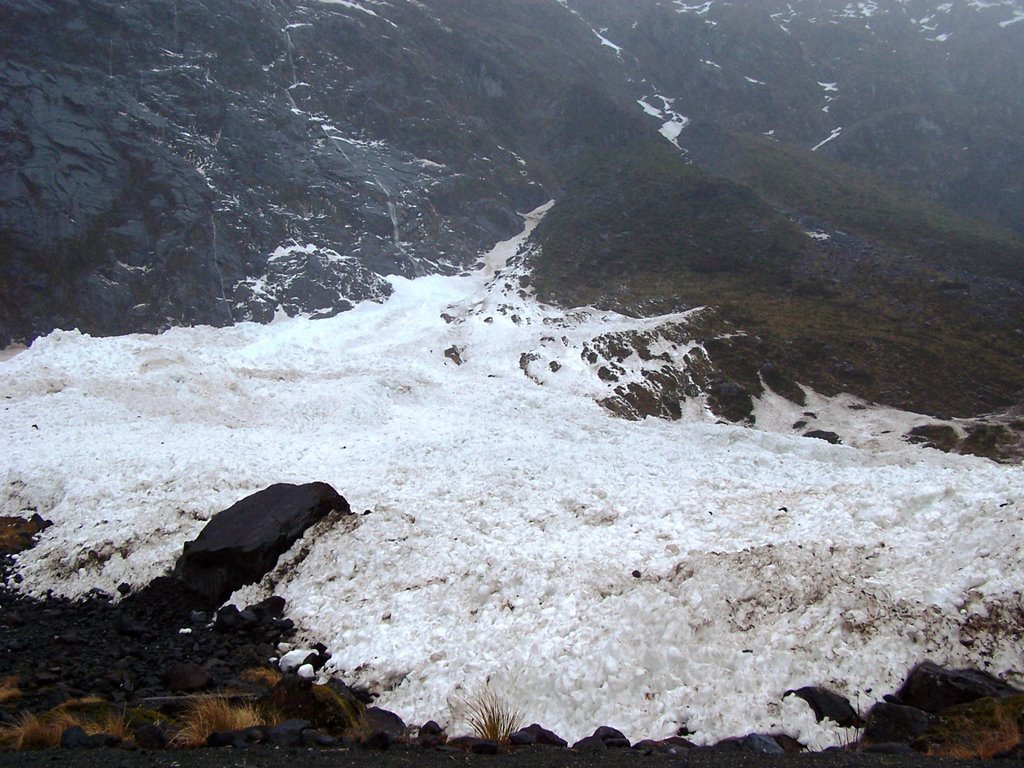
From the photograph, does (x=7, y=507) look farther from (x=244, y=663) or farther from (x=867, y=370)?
(x=867, y=370)

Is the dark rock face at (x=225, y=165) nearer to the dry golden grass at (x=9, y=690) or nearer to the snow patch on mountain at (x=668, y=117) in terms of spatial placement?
the snow patch on mountain at (x=668, y=117)

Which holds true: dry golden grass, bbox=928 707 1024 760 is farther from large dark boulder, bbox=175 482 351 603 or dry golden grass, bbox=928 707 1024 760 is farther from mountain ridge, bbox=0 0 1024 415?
mountain ridge, bbox=0 0 1024 415

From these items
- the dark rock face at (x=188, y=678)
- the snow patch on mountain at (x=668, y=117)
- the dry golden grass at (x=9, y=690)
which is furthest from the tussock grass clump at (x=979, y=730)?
the snow patch on mountain at (x=668, y=117)

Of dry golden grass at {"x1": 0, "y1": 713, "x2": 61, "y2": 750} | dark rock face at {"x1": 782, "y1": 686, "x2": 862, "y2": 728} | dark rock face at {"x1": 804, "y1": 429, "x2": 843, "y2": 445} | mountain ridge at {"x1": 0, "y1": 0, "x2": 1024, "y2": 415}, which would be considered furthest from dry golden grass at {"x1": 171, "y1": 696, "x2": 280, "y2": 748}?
mountain ridge at {"x1": 0, "y1": 0, "x2": 1024, "y2": 415}

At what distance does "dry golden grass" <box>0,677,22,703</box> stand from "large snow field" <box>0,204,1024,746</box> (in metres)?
4.11

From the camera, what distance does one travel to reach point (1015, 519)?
436 inches

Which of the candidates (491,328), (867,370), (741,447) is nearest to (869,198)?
(867,370)

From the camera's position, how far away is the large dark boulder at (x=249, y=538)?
43.8ft

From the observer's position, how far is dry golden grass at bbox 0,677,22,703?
884 centimetres

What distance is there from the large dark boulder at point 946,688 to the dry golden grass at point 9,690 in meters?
12.1

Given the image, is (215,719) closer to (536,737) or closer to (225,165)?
(536,737)

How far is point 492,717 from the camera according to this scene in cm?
851

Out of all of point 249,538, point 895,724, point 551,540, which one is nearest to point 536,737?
point 895,724

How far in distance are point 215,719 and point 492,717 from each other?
3.41 meters
